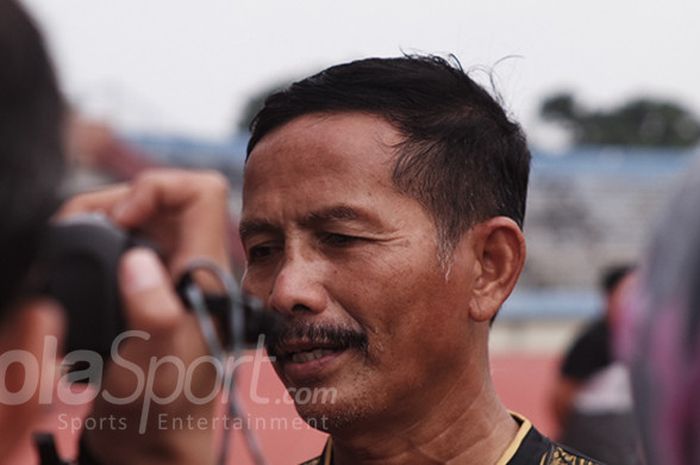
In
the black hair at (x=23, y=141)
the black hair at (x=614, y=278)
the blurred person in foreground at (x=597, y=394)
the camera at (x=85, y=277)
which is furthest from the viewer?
the black hair at (x=614, y=278)

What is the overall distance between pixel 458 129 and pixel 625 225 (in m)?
→ 18.9

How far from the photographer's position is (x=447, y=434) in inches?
70.4

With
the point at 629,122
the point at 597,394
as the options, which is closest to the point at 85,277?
the point at 597,394

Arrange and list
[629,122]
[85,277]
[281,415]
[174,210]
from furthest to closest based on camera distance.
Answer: [629,122]
[281,415]
[174,210]
[85,277]

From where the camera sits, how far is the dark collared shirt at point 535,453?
5.74ft

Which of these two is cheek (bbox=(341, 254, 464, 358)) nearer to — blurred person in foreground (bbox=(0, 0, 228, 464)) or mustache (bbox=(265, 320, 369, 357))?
mustache (bbox=(265, 320, 369, 357))

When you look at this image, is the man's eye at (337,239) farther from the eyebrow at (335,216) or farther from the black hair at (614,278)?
the black hair at (614,278)

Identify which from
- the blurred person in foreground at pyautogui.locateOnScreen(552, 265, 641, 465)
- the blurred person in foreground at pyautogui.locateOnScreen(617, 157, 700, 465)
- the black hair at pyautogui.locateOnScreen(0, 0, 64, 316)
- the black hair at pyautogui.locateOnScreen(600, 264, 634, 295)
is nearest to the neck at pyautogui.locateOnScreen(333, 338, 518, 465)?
the blurred person in foreground at pyautogui.locateOnScreen(617, 157, 700, 465)

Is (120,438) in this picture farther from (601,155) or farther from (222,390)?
(601,155)

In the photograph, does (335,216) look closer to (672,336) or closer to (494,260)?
(494,260)

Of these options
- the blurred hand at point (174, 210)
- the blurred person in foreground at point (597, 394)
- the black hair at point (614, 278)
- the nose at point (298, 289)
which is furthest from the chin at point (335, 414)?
the black hair at point (614, 278)

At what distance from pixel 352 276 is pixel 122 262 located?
59 cm

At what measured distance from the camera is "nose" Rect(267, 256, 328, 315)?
1.68 meters

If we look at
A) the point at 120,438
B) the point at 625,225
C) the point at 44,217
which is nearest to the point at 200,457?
Result: the point at 120,438
